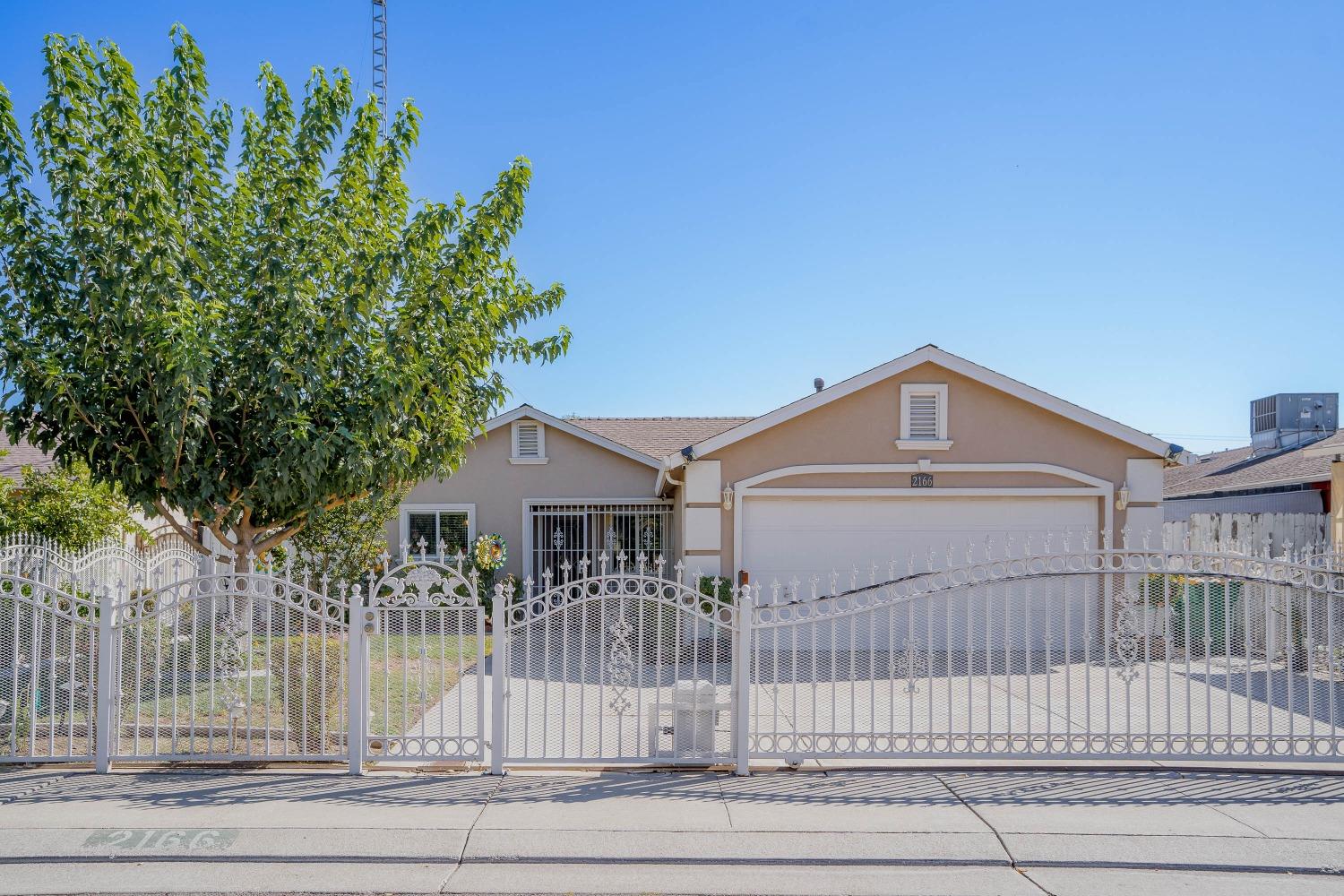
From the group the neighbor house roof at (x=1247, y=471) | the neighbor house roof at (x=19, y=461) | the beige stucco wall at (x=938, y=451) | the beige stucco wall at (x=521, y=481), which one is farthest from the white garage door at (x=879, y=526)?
the neighbor house roof at (x=19, y=461)

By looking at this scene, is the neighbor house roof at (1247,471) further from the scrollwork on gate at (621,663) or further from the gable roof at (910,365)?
the scrollwork on gate at (621,663)

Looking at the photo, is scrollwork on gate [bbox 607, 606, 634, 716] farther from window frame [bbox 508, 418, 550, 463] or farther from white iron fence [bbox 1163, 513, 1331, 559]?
window frame [bbox 508, 418, 550, 463]

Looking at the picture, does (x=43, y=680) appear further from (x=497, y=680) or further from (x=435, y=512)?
(x=435, y=512)

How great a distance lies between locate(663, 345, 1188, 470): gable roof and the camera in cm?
1410

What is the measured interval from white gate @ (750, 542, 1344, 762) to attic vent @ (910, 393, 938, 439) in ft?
7.83

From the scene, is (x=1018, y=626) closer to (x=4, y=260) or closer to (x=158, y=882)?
(x=158, y=882)

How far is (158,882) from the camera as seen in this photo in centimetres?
545

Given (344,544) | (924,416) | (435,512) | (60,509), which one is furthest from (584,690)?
(60,509)

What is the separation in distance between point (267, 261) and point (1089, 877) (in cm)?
815

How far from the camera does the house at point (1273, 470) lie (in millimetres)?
17391

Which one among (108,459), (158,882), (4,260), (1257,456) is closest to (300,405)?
(108,459)

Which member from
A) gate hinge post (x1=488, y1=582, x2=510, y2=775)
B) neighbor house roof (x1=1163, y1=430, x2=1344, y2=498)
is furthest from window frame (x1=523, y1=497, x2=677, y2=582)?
gate hinge post (x1=488, y1=582, x2=510, y2=775)

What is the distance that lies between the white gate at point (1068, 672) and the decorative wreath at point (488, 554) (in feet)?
21.5

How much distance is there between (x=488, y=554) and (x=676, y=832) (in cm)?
1298
